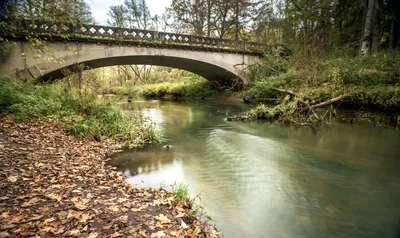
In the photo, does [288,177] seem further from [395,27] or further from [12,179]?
[395,27]

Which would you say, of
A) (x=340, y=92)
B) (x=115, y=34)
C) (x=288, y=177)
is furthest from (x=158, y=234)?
(x=115, y=34)

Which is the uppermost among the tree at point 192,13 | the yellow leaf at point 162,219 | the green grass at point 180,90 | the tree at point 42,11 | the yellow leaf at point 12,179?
the tree at point 192,13

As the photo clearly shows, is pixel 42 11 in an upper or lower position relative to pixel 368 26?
lower

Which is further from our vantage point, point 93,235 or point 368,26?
point 368,26

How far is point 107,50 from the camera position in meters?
15.9

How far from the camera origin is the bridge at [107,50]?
13.1 meters

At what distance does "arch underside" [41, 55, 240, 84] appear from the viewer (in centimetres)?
1681

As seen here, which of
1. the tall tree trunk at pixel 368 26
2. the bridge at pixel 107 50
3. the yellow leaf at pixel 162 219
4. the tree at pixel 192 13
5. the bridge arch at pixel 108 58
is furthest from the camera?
the tree at pixel 192 13

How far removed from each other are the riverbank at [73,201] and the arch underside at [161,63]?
1270 cm

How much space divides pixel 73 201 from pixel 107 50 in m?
15.0

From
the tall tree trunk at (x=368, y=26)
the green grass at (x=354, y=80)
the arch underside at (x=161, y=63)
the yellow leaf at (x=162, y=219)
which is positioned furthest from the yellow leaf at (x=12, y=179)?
the tall tree trunk at (x=368, y=26)

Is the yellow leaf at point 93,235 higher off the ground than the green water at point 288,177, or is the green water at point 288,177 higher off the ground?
the yellow leaf at point 93,235

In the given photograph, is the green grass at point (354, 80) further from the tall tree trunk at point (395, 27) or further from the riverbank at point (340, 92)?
the tall tree trunk at point (395, 27)

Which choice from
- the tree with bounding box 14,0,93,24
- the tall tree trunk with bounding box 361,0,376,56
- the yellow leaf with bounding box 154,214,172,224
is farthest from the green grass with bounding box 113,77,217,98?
the yellow leaf with bounding box 154,214,172,224
